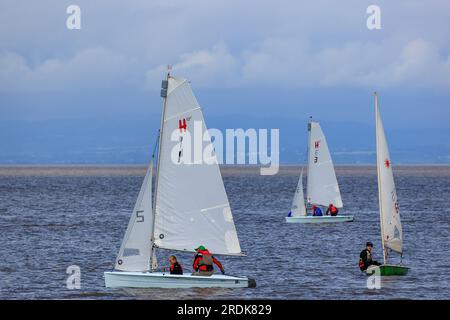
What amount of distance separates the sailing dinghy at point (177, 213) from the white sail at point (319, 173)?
43948 mm

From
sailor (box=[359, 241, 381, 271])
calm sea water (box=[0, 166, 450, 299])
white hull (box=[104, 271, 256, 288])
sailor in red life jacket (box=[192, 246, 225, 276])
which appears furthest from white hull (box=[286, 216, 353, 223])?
white hull (box=[104, 271, 256, 288])

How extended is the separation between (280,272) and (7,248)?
68.7 feet

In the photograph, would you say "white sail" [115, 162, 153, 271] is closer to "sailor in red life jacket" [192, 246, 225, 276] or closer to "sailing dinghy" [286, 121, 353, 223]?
"sailor in red life jacket" [192, 246, 225, 276]

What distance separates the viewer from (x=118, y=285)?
39812mm

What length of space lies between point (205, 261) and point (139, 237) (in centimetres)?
277

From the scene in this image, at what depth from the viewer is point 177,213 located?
1582 inches

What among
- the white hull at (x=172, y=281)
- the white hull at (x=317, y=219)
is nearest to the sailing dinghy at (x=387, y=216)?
the white hull at (x=172, y=281)

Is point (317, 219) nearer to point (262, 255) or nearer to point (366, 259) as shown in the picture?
point (262, 255)

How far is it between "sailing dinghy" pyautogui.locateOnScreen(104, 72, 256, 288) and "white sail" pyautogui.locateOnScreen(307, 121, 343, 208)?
43.9 m

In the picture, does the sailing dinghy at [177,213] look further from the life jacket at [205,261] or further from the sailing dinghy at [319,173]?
the sailing dinghy at [319,173]

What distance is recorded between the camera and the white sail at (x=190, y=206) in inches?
1571

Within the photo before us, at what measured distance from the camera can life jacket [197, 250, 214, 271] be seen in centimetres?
3925

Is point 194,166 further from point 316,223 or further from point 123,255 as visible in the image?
point 316,223

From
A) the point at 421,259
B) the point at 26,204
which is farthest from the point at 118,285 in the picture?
the point at 26,204
